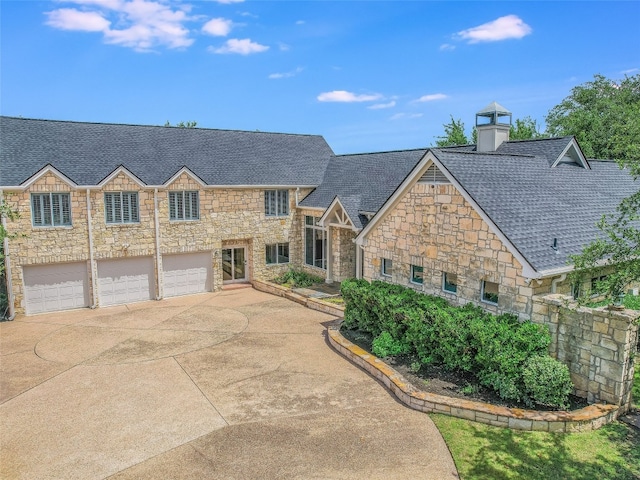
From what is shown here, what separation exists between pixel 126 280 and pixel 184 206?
14.3 feet

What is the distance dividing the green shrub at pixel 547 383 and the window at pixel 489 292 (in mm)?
2538

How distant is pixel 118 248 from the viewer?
21234 millimetres

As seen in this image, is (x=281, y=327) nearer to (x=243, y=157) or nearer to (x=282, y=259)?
(x=282, y=259)

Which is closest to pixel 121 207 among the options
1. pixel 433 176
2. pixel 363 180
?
pixel 363 180

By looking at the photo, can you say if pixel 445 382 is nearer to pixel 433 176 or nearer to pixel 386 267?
pixel 386 267

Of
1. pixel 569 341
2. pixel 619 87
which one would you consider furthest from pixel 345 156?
pixel 619 87

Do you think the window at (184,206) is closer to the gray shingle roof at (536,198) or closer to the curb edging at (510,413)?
the gray shingle roof at (536,198)

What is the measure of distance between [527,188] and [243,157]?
634 inches

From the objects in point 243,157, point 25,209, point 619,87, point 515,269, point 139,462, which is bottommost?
point 139,462

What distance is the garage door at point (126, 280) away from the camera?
21.3 m

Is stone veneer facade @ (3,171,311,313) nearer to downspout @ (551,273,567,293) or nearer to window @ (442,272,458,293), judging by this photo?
window @ (442,272,458,293)

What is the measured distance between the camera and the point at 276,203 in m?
25.8

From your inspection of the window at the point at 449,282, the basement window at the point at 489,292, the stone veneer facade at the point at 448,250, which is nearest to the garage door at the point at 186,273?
the stone veneer facade at the point at 448,250

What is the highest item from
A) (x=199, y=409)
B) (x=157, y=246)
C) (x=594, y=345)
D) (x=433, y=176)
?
(x=433, y=176)
